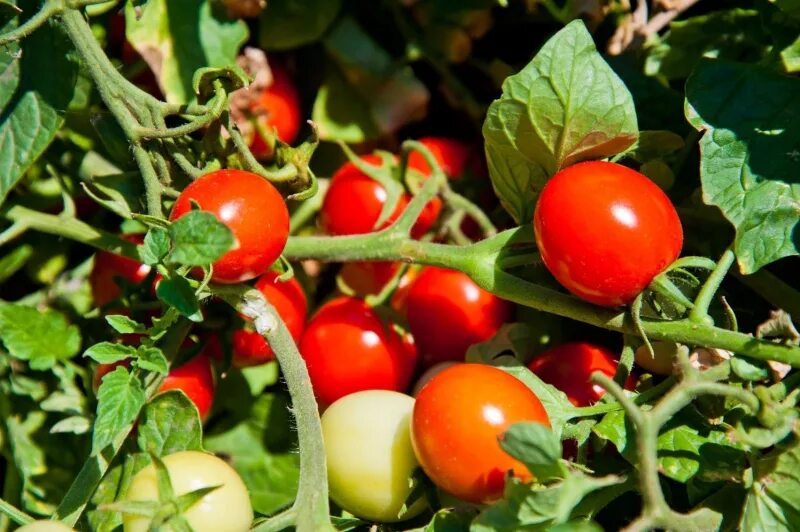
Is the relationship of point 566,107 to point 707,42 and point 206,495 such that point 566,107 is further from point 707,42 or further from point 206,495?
point 206,495

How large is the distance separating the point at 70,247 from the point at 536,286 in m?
0.74

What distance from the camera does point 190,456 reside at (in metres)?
0.95

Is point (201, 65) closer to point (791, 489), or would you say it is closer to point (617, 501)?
point (617, 501)

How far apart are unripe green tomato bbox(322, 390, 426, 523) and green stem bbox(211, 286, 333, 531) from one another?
59 millimetres

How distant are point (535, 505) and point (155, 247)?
0.43m

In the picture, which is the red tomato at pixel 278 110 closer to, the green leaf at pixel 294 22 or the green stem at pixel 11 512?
the green leaf at pixel 294 22

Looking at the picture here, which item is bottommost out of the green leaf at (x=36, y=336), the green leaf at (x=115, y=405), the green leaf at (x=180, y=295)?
the green leaf at (x=36, y=336)

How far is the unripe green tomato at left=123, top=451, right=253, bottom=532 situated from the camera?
0.88 m

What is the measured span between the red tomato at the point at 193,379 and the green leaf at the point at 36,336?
2.8 inches

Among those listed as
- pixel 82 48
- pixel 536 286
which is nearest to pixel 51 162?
pixel 82 48

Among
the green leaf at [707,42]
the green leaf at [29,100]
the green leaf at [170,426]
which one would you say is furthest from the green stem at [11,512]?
the green leaf at [707,42]

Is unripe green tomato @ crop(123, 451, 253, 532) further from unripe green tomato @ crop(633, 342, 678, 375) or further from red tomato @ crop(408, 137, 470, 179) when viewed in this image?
red tomato @ crop(408, 137, 470, 179)

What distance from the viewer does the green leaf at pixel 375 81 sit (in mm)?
1352

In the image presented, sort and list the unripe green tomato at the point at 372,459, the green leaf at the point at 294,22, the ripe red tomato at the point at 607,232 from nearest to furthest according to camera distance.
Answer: the ripe red tomato at the point at 607,232, the unripe green tomato at the point at 372,459, the green leaf at the point at 294,22
